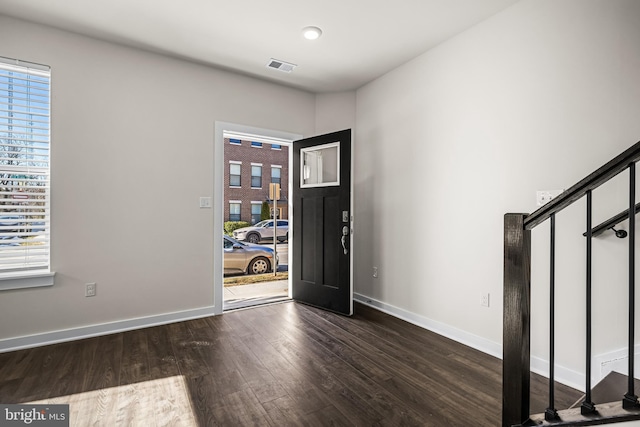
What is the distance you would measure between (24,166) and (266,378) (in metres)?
2.67

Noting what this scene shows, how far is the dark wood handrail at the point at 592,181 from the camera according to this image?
43.4 inches

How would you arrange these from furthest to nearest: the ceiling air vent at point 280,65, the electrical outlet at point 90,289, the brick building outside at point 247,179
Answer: the brick building outside at point 247,179 < the ceiling air vent at point 280,65 < the electrical outlet at point 90,289

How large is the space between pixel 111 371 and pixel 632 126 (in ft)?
12.4

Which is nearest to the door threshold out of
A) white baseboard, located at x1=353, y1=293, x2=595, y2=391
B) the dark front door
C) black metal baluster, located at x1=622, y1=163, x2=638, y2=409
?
the dark front door

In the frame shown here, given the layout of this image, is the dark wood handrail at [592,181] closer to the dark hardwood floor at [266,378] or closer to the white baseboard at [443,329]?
the dark hardwood floor at [266,378]

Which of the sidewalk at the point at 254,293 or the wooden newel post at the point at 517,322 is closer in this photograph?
the wooden newel post at the point at 517,322

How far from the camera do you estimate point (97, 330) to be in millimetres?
2941

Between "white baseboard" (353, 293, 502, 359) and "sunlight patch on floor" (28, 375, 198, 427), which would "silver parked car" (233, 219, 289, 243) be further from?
"sunlight patch on floor" (28, 375, 198, 427)

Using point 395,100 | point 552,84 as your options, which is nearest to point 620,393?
point 552,84

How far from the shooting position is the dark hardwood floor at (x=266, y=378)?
183 centimetres

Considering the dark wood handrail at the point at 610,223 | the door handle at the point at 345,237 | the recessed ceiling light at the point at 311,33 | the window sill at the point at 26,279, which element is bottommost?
the window sill at the point at 26,279

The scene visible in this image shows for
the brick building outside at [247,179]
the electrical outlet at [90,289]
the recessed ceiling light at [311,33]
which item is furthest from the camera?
the brick building outside at [247,179]

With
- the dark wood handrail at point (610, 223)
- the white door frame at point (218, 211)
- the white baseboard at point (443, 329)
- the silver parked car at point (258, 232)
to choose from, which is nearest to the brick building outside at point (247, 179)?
the silver parked car at point (258, 232)

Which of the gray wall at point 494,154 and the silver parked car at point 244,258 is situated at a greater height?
the gray wall at point 494,154
